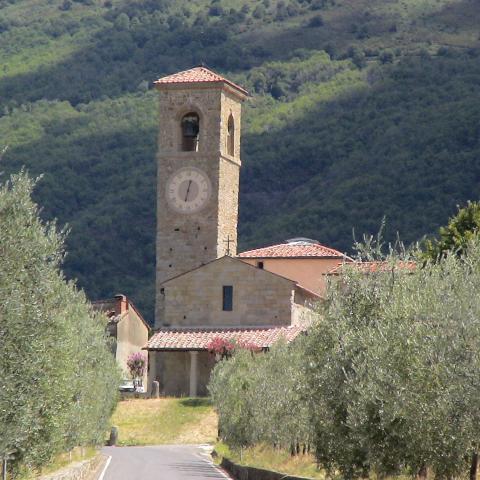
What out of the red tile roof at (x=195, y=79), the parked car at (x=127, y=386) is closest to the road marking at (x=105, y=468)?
the parked car at (x=127, y=386)

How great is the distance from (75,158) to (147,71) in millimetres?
37412

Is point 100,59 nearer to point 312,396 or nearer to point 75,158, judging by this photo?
point 75,158

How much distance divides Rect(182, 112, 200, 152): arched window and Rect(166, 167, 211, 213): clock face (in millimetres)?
1818

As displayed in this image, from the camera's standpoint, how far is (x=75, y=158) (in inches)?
6038

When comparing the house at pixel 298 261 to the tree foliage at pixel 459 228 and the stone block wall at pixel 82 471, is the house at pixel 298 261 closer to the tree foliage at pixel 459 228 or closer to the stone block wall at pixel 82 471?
the tree foliage at pixel 459 228

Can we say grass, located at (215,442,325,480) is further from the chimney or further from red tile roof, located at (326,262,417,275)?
the chimney

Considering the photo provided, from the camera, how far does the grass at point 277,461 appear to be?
40.4m

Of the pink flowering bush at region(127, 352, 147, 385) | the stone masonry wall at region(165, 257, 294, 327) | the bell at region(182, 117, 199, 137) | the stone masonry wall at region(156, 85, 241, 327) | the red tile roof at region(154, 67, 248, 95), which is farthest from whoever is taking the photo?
the pink flowering bush at region(127, 352, 147, 385)

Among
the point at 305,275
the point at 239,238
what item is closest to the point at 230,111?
the point at 305,275

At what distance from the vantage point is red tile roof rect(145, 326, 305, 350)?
257 ft

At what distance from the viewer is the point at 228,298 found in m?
82.5

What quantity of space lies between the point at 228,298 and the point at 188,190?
25.1 ft

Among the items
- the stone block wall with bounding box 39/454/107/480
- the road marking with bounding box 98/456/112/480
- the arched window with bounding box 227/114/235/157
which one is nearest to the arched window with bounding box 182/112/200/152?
the arched window with bounding box 227/114/235/157

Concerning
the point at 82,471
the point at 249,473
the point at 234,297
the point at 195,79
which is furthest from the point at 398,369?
the point at 195,79
